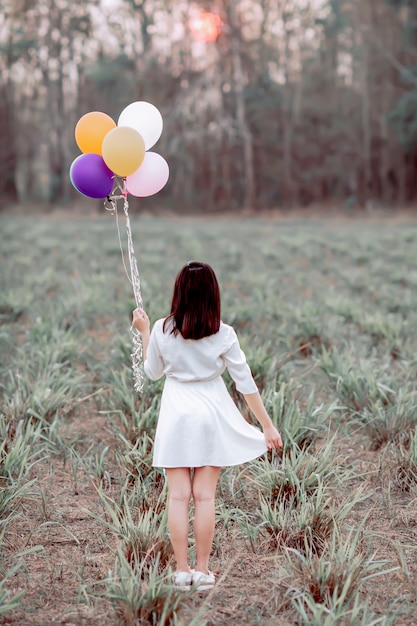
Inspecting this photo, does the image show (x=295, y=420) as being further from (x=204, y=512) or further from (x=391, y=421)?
(x=204, y=512)

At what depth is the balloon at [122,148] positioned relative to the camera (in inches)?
144

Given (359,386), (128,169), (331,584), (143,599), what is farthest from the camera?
(359,386)

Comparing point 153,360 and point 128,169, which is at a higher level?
point 128,169

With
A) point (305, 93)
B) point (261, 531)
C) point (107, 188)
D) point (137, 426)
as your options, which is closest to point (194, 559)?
point (261, 531)

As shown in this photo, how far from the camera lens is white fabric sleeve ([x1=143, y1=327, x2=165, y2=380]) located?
3.26 meters

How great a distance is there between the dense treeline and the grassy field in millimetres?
25628

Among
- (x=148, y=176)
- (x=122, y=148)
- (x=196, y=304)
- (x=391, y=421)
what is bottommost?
(x=391, y=421)

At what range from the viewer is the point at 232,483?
404 centimetres

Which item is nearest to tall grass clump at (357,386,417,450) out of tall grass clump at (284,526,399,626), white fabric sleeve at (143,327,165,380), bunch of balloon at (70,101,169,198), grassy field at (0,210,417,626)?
grassy field at (0,210,417,626)

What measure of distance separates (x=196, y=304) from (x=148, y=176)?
1.05 m

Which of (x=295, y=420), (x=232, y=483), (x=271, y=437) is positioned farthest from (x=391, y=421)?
(x=271, y=437)

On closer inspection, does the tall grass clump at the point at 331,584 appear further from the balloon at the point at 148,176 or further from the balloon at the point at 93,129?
the balloon at the point at 93,129

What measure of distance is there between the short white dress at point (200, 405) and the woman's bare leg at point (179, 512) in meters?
0.08

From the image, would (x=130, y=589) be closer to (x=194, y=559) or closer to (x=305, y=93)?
(x=194, y=559)
